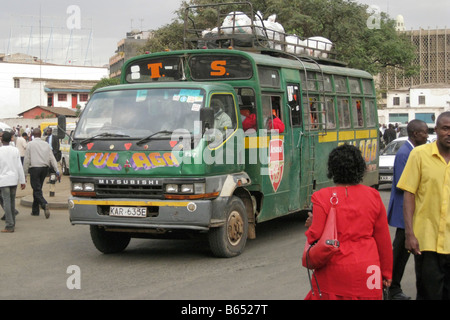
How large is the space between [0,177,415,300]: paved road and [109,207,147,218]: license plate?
25.5 inches

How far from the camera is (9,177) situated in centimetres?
1167

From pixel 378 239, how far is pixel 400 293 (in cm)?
254

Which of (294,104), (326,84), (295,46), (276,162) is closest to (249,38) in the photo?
(294,104)

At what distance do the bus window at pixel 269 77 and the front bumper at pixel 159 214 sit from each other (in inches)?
84.4

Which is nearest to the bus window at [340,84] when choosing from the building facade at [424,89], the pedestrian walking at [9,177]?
the pedestrian walking at [9,177]

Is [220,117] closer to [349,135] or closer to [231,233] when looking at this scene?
[231,233]

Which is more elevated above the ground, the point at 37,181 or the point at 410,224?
the point at 410,224

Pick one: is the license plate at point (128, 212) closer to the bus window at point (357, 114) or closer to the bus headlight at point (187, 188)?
the bus headlight at point (187, 188)

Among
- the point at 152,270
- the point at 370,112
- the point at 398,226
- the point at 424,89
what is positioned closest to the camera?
the point at 398,226

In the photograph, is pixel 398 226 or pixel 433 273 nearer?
pixel 433 273

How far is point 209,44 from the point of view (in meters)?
11.9

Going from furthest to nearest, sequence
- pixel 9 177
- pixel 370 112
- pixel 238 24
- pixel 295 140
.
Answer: pixel 370 112
pixel 9 177
pixel 238 24
pixel 295 140

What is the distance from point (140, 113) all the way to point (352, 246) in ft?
17.0
